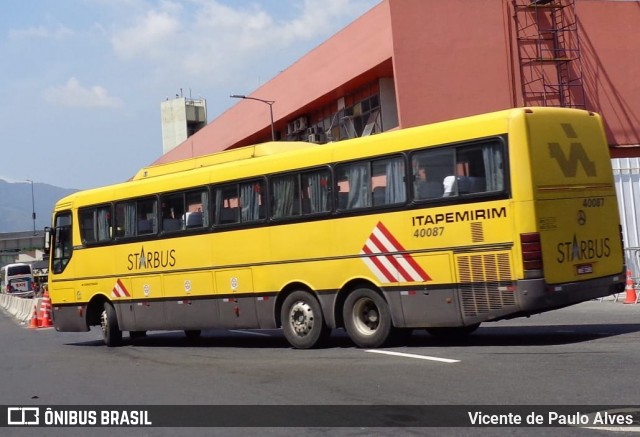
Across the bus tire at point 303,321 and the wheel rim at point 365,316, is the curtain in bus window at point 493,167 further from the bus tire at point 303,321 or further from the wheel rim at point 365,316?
the bus tire at point 303,321

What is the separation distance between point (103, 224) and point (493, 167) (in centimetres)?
987

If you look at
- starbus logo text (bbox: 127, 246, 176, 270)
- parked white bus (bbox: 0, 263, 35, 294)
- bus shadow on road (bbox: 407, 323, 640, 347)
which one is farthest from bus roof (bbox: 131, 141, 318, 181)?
parked white bus (bbox: 0, 263, 35, 294)

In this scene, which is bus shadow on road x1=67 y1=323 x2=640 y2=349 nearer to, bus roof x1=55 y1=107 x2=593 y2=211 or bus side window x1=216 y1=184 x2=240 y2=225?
bus side window x1=216 y1=184 x2=240 y2=225

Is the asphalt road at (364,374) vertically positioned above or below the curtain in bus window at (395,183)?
below

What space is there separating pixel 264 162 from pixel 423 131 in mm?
3448

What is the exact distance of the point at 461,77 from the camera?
34.7m

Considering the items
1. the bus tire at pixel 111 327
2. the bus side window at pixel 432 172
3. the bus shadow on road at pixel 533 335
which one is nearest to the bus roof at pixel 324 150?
the bus side window at pixel 432 172

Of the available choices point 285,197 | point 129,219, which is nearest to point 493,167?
point 285,197

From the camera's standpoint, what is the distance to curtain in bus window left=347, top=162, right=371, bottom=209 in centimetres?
1366

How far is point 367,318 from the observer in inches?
542

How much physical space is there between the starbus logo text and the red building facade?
18.0 meters

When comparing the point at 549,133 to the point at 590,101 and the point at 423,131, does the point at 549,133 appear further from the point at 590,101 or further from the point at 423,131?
the point at 590,101

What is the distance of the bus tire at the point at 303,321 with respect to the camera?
563 inches

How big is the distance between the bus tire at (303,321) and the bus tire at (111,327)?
17.2 feet
